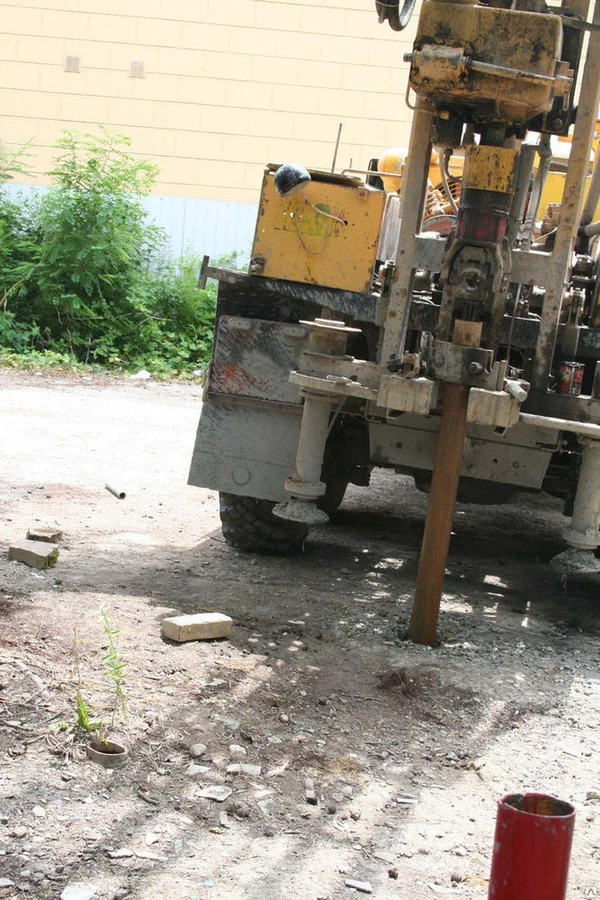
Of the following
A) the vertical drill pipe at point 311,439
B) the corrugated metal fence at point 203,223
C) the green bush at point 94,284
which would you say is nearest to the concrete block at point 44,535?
the vertical drill pipe at point 311,439

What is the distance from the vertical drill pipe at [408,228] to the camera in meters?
4.40

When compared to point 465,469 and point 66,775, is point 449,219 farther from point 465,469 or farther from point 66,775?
point 66,775

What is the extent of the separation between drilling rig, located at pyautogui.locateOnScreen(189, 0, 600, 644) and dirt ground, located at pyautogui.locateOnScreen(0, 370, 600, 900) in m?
0.39

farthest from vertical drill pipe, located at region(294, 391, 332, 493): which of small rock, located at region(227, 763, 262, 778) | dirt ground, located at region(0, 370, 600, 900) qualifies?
small rock, located at region(227, 763, 262, 778)

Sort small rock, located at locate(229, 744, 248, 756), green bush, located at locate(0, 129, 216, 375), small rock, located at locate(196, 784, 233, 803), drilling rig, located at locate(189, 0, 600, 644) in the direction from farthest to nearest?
green bush, located at locate(0, 129, 216, 375)
drilling rig, located at locate(189, 0, 600, 644)
small rock, located at locate(229, 744, 248, 756)
small rock, located at locate(196, 784, 233, 803)

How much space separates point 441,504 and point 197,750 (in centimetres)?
142

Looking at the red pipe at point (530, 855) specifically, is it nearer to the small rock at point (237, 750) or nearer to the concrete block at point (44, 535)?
the small rock at point (237, 750)

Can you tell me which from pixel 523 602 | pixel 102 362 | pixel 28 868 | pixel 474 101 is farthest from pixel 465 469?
pixel 102 362

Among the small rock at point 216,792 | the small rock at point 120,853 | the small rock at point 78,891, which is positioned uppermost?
the small rock at point 216,792

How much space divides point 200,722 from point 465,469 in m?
1.92

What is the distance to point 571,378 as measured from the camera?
183 inches

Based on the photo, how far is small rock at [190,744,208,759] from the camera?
11.3 ft

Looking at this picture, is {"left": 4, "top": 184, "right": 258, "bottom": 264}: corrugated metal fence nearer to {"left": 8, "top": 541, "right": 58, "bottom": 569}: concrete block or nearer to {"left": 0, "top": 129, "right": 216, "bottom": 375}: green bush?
{"left": 0, "top": 129, "right": 216, "bottom": 375}: green bush

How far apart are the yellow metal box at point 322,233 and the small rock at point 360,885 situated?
9.01ft
